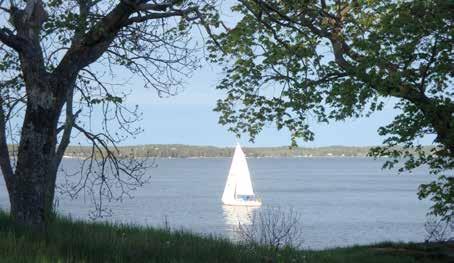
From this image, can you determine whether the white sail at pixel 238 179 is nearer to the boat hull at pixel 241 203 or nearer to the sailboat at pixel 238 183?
the sailboat at pixel 238 183

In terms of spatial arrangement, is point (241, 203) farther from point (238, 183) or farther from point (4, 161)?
point (4, 161)

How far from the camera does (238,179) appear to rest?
8244 centimetres

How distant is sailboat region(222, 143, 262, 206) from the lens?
77438 mm

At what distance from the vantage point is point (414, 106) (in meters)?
15.1

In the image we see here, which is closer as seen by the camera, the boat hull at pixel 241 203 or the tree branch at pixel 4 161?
the tree branch at pixel 4 161

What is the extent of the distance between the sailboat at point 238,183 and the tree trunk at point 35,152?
65.6 m

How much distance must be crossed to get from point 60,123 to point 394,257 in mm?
8678

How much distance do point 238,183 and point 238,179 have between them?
45 cm

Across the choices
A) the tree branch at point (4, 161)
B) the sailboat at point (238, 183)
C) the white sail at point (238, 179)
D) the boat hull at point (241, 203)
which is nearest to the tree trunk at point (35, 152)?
the tree branch at point (4, 161)

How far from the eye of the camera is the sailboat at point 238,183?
254 feet

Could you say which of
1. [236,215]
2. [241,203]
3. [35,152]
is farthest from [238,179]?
[35,152]

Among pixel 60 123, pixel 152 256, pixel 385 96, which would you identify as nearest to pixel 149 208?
pixel 60 123

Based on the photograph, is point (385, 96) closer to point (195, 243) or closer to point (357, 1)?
point (357, 1)

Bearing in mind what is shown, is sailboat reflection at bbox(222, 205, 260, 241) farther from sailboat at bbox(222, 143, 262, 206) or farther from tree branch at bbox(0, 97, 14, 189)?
tree branch at bbox(0, 97, 14, 189)
